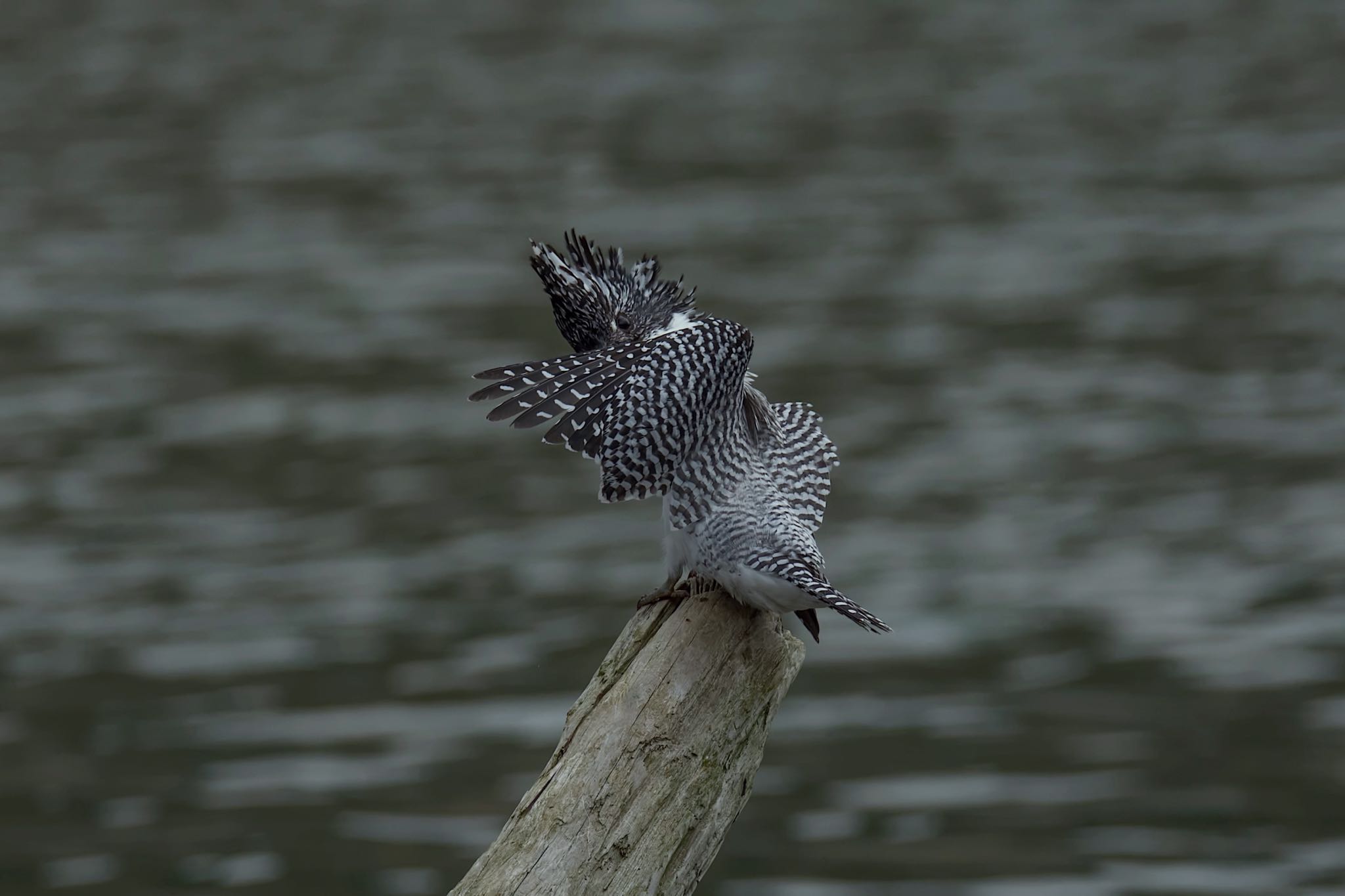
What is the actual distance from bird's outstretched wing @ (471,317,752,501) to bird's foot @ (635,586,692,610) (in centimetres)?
26

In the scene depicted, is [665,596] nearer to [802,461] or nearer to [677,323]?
[802,461]

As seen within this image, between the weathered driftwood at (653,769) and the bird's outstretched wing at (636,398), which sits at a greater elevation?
the bird's outstretched wing at (636,398)

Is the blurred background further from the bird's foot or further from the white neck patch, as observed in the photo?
the bird's foot

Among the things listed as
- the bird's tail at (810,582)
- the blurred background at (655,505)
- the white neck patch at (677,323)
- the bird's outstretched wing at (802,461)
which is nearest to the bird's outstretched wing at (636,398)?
the white neck patch at (677,323)

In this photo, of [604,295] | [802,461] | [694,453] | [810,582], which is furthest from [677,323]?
[810,582]

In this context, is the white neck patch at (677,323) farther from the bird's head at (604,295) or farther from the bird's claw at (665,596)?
the bird's claw at (665,596)

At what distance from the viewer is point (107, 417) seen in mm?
14859

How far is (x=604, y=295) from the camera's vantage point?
6.05 metres

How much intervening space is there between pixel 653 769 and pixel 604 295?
1.98 metres

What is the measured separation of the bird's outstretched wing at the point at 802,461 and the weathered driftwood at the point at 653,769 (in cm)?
71

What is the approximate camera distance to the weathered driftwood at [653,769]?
14.5 feet

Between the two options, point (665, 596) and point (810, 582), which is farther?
point (665, 596)

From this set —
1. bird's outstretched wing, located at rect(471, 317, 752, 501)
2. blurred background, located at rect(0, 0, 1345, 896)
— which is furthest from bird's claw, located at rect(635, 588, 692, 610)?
blurred background, located at rect(0, 0, 1345, 896)

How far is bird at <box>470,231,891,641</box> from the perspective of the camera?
4.84m
